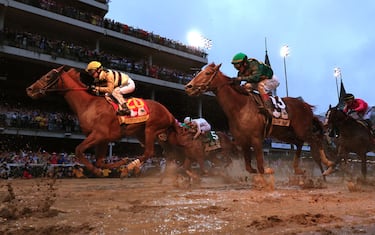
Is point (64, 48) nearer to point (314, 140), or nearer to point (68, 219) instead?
point (314, 140)

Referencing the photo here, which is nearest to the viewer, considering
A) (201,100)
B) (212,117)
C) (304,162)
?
(304,162)

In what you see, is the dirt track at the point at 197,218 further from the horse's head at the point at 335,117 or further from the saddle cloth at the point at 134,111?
the horse's head at the point at 335,117

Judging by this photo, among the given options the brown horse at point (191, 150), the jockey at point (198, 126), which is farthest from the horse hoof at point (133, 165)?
the jockey at point (198, 126)

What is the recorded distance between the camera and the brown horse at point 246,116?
8242 millimetres

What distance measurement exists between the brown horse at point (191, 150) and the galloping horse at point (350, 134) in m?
4.52

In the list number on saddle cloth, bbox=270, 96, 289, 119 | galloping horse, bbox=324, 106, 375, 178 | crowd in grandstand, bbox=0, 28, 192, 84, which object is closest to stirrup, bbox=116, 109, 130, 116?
number on saddle cloth, bbox=270, 96, 289, 119

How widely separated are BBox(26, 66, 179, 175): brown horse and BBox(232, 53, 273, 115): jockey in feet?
8.57

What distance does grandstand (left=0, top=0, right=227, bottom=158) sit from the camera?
25094 millimetres

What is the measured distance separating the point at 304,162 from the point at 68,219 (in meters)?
20.6

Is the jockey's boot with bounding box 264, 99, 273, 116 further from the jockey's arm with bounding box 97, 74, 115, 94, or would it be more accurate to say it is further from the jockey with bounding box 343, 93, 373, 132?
the jockey's arm with bounding box 97, 74, 115, 94

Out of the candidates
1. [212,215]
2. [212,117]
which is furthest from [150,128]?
[212,117]

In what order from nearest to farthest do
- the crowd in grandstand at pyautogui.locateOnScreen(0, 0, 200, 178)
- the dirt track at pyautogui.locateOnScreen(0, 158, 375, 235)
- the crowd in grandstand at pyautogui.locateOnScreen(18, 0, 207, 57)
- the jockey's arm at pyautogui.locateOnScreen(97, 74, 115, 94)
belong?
1. the dirt track at pyautogui.locateOnScreen(0, 158, 375, 235)
2. the jockey's arm at pyautogui.locateOnScreen(97, 74, 115, 94)
3. the crowd in grandstand at pyautogui.locateOnScreen(0, 0, 200, 178)
4. the crowd in grandstand at pyautogui.locateOnScreen(18, 0, 207, 57)

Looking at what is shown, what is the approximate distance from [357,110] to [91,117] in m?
7.94

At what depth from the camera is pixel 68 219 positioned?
408cm
